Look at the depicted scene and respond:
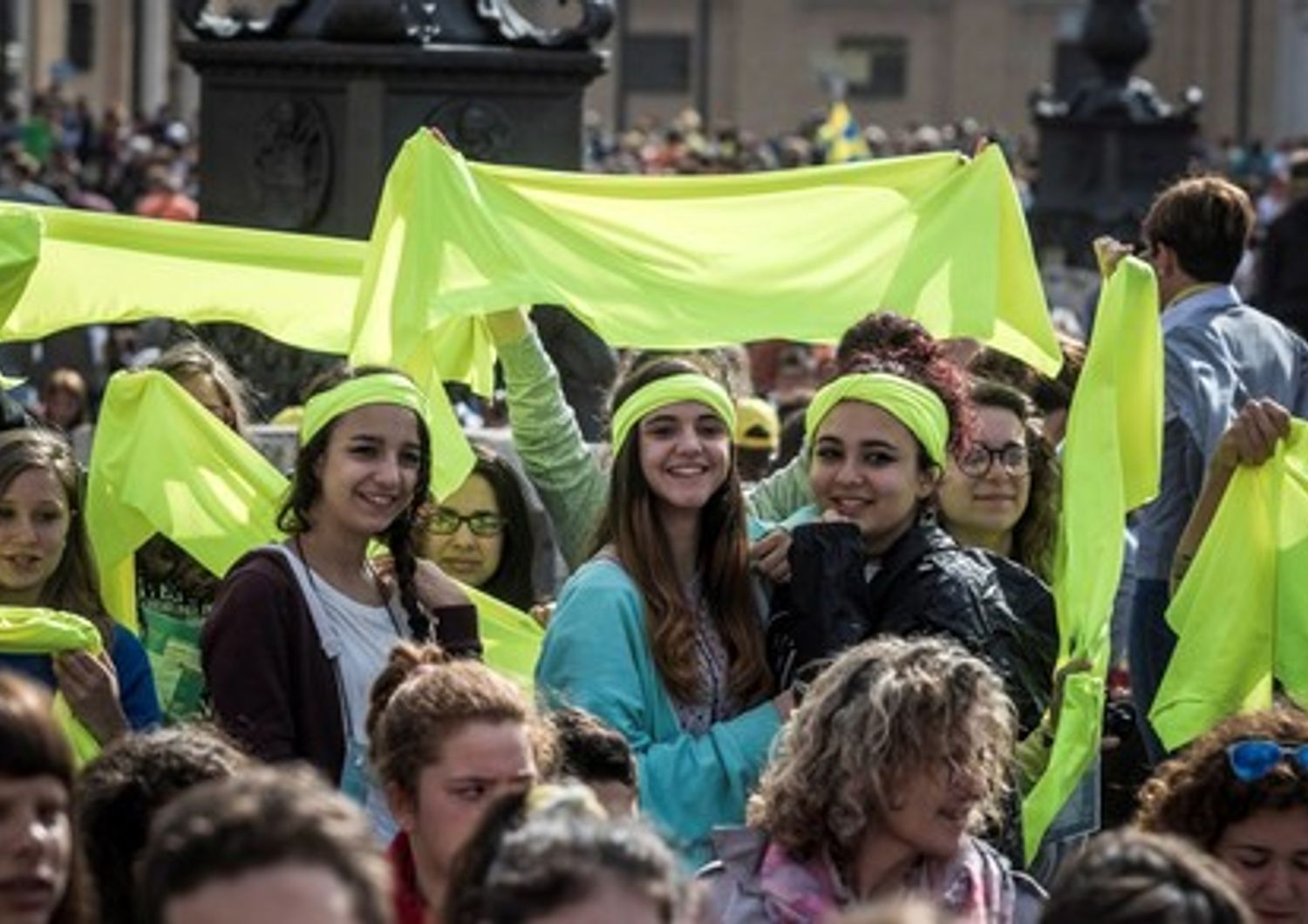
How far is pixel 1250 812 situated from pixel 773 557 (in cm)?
126

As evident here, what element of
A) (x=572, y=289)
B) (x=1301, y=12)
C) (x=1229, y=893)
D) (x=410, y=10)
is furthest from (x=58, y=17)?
(x=1229, y=893)

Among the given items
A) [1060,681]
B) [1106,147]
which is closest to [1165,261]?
[1060,681]

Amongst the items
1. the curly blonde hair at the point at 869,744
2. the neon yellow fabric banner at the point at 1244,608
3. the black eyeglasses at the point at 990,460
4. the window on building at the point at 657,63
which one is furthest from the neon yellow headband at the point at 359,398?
the window on building at the point at 657,63

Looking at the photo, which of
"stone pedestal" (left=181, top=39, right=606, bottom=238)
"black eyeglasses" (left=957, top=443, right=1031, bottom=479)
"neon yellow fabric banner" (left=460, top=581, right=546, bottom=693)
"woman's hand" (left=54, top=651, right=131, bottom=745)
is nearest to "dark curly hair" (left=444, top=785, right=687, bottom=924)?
"woman's hand" (left=54, top=651, right=131, bottom=745)

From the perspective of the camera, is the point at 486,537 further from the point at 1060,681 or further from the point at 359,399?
the point at 1060,681

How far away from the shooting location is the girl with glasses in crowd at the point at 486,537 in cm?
970

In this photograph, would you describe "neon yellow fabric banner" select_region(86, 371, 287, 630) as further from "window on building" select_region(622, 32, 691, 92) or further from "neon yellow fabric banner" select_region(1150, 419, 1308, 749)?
"window on building" select_region(622, 32, 691, 92)

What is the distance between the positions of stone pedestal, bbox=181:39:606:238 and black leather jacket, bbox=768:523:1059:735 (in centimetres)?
525

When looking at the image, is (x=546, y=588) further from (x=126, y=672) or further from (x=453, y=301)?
(x=126, y=672)

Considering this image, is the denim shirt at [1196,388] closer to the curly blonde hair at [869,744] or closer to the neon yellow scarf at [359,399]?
the neon yellow scarf at [359,399]

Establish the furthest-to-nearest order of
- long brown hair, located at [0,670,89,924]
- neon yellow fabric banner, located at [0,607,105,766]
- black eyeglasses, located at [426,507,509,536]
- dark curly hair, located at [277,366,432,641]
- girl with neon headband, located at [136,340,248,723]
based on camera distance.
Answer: black eyeglasses, located at [426,507,509,536] → girl with neon headband, located at [136,340,248,723] → dark curly hair, located at [277,366,432,641] → neon yellow fabric banner, located at [0,607,105,766] → long brown hair, located at [0,670,89,924]

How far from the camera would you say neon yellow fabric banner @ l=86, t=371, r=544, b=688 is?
930 centimetres

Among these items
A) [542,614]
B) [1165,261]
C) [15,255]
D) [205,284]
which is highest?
[15,255]

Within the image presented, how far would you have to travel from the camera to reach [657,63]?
77750 millimetres
